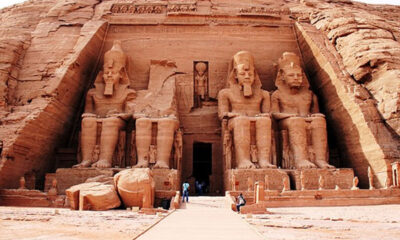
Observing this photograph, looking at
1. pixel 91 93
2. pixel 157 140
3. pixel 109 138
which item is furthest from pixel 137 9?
pixel 157 140

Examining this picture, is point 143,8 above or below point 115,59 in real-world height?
above

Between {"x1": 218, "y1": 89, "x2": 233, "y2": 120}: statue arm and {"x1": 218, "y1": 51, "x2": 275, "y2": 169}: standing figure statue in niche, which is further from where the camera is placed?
{"x1": 218, "y1": 89, "x2": 233, "y2": 120}: statue arm

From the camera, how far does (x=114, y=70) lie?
40.0ft

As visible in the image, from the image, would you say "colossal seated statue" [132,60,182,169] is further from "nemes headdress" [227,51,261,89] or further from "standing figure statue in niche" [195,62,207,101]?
"nemes headdress" [227,51,261,89]

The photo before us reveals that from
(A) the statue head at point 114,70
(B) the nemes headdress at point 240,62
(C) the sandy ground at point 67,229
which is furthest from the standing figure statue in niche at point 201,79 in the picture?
(C) the sandy ground at point 67,229

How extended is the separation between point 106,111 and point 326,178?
6.91 m

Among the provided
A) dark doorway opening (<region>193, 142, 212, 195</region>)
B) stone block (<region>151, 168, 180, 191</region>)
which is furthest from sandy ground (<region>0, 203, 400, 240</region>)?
dark doorway opening (<region>193, 142, 212, 195</region>)

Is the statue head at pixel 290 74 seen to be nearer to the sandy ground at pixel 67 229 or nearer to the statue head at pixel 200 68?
the statue head at pixel 200 68

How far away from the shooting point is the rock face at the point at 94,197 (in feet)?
24.8

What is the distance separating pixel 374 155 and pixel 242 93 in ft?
14.3

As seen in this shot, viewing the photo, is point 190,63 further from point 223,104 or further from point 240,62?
point 223,104

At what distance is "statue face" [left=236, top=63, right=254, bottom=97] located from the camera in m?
12.1

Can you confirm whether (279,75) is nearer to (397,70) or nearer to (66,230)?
(397,70)

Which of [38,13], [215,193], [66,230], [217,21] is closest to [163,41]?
[217,21]
